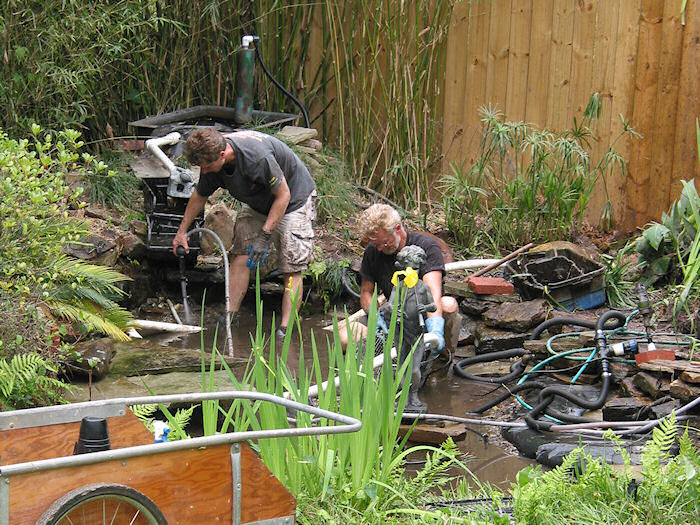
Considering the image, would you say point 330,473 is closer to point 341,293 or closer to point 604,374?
point 604,374

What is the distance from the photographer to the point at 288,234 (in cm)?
641

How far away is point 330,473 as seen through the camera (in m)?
2.90

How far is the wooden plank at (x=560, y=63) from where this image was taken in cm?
827

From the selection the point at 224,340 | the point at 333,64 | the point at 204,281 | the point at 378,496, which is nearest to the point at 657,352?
the point at 378,496

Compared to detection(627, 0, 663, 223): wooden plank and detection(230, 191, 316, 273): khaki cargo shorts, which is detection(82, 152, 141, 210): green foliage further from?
detection(627, 0, 663, 223): wooden plank

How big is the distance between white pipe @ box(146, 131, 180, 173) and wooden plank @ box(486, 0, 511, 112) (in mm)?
3235

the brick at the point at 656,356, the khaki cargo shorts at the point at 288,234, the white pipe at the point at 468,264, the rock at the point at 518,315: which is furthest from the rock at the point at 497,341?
the khaki cargo shorts at the point at 288,234

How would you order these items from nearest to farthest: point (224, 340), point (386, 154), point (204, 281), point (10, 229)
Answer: point (10, 229) → point (224, 340) → point (204, 281) → point (386, 154)

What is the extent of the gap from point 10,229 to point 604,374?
3.18 metres

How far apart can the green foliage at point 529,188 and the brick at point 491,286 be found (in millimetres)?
1043

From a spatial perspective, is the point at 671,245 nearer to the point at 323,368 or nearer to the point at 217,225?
the point at 323,368

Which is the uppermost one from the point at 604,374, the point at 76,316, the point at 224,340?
the point at 76,316

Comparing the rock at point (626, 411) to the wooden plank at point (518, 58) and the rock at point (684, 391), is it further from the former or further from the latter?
the wooden plank at point (518, 58)

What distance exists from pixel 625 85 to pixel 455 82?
1.82m
